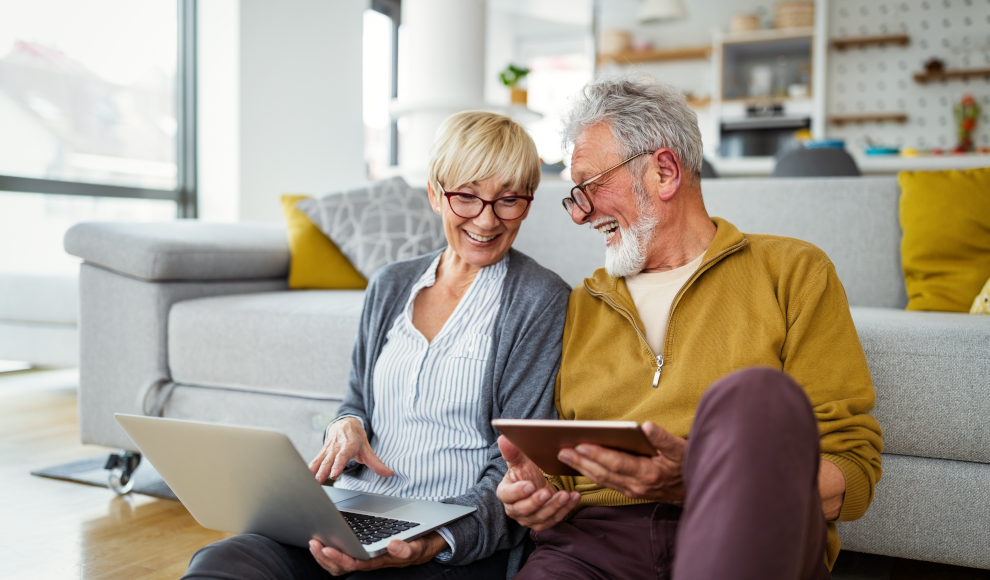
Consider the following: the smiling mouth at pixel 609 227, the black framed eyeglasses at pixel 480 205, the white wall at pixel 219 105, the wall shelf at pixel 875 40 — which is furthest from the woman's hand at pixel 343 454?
the wall shelf at pixel 875 40

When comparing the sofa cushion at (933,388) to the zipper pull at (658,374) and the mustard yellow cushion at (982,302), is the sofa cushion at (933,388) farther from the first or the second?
the zipper pull at (658,374)

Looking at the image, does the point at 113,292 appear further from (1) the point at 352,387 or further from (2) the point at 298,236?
(1) the point at 352,387

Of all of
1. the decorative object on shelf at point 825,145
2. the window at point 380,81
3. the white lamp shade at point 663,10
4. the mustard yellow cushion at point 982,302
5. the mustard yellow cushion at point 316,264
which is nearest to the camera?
the mustard yellow cushion at point 982,302

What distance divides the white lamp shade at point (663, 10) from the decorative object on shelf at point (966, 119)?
2.37 m

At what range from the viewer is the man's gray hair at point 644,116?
1.23 meters

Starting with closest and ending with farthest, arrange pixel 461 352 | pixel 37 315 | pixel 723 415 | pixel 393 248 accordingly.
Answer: pixel 723 415 → pixel 461 352 → pixel 393 248 → pixel 37 315

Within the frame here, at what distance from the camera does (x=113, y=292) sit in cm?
208

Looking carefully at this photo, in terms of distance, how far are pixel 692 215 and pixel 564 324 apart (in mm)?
276

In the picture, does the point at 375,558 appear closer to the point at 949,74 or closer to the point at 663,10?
the point at 663,10

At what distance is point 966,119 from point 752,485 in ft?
20.8

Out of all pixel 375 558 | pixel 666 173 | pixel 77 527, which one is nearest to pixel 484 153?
pixel 666 173

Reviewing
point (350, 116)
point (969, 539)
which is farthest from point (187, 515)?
point (350, 116)

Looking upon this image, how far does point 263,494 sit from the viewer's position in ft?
3.17

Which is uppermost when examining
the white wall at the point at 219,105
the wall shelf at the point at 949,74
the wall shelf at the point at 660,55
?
the wall shelf at the point at 660,55
